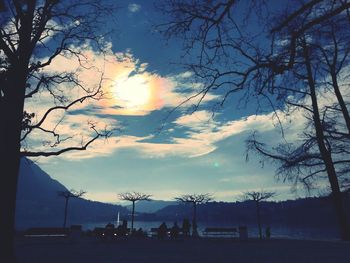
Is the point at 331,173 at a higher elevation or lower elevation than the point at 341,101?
lower

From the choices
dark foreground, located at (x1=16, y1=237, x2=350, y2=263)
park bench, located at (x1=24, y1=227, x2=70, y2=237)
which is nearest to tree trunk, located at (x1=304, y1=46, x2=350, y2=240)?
dark foreground, located at (x1=16, y1=237, x2=350, y2=263)

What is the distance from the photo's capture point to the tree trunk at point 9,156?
973 centimetres

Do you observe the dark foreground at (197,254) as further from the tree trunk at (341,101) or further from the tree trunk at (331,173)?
the tree trunk at (341,101)

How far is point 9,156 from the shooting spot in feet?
32.7

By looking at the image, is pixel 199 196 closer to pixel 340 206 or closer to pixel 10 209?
pixel 340 206

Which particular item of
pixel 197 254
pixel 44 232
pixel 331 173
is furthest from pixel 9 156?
pixel 44 232

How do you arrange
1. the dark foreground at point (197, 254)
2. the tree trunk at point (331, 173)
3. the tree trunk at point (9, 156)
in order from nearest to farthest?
the tree trunk at point (9, 156)
the dark foreground at point (197, 254)
the tree trunk at point (331, 173)

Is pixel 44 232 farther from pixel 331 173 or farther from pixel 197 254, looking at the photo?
pixel 331 173

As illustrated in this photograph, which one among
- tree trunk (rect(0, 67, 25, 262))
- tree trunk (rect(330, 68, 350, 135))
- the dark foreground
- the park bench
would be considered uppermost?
tree trunk (rect(330, 68, 350, 135))

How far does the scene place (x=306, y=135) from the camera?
73.0 ft

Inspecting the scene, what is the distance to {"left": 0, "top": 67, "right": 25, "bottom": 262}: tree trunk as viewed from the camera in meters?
9.73

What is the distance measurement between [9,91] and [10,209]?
3.52 metres

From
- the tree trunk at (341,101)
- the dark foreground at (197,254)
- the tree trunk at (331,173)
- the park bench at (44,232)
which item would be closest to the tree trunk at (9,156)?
the dark foreground at (197,254)

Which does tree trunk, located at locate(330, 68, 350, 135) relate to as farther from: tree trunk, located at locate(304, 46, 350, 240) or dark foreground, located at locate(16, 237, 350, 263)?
dark foreground, located at locate(16, 237, 350, 263)
